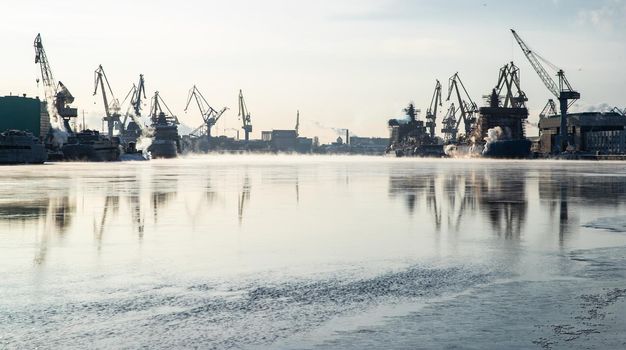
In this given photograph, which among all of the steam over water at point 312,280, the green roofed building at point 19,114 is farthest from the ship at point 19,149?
the steam over water at point 312,280

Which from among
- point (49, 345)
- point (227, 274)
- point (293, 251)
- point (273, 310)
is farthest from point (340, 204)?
point (49, 345)

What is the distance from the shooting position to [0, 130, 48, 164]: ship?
130m

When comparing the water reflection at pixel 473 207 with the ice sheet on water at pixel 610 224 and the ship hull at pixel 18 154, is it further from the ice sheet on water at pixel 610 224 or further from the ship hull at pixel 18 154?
the ship hull at pixel 18 154

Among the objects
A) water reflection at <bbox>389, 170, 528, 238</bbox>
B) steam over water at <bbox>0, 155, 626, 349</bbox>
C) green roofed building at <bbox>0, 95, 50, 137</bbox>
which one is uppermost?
green roofed building at <bbox>0, 95, 50, 137</bbox>

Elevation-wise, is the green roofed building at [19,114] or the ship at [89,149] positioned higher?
the green roofed building at [19,114]

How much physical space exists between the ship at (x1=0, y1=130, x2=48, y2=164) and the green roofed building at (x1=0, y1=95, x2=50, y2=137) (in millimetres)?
42324

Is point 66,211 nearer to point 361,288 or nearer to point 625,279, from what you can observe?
point 361,288

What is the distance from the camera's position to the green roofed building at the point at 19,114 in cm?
17488

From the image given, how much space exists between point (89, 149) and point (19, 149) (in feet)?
108

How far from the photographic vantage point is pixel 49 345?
8.10 metres

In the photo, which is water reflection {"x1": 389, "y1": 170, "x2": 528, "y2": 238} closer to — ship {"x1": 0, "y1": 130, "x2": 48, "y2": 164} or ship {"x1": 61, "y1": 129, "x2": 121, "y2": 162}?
ship {"x1": 0, "y1": 130, "x2": 48, "y2": 164}

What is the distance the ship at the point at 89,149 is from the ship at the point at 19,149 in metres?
28.1

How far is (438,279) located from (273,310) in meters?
3.62

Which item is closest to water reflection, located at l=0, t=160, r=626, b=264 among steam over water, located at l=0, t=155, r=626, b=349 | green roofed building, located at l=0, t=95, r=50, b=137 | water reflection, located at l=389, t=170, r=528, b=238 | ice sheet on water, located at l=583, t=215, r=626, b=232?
water reflection, located at l=389, t=170, r=528, b=238
